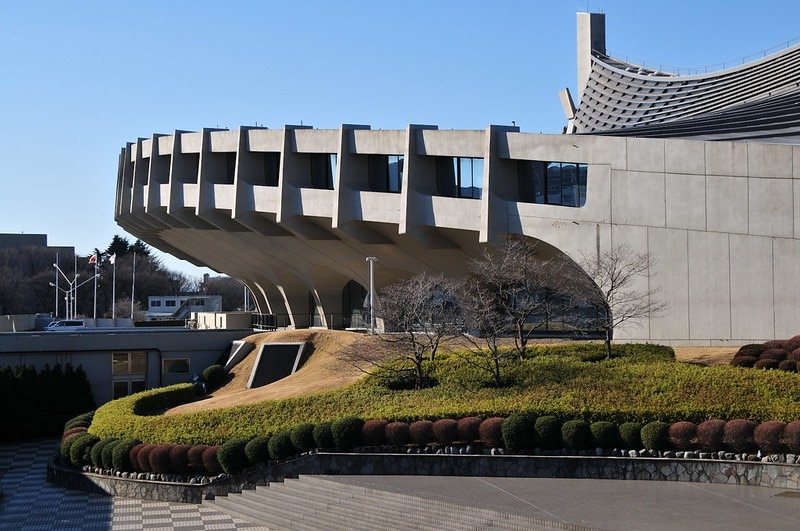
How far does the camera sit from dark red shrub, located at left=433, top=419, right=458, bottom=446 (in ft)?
79.5

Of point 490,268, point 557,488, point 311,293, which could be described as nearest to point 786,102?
point 490,268

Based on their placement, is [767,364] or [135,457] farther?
[135,457]

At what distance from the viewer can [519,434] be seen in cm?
2339

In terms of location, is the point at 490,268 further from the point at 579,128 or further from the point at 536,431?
the point at 579,128

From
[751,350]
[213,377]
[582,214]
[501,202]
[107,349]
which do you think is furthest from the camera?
[107,349]

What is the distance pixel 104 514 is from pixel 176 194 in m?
27.6

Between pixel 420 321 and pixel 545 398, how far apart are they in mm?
7459

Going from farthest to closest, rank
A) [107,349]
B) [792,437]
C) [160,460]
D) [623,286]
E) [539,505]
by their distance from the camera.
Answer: [107,349]
[623,286]
[160,460]
[792,437]
[539,505]

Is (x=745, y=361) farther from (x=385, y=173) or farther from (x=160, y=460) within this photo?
(x=385, y=173)

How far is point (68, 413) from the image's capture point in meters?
42.7

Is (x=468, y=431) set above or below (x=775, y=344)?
below

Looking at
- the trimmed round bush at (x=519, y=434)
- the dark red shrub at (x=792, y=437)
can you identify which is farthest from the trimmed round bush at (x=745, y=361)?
the trimmed round bush at (x=519, y=434)

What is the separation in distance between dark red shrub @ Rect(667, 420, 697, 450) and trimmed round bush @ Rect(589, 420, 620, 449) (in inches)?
49.9

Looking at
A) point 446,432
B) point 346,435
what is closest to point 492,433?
point 446,432
